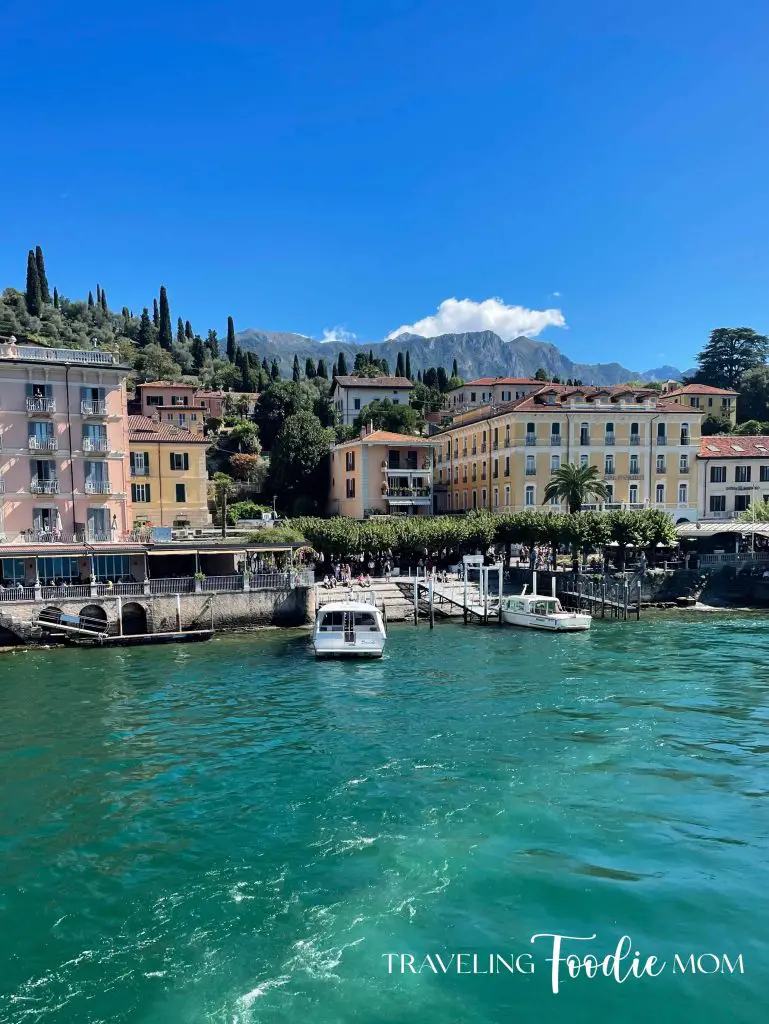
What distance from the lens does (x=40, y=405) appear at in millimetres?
46625

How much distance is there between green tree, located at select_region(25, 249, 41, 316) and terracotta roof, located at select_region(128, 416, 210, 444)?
89570 millimetres

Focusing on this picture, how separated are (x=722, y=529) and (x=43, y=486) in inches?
2061

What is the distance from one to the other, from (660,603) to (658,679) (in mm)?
25922

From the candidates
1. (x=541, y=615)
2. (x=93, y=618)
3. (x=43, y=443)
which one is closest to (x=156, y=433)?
(x=43, y=443)

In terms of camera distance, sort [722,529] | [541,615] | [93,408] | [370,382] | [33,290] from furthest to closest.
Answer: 1. [33,290]
2. [370,382]
3. [722,529]
4. [93,408]
5. [541,615]

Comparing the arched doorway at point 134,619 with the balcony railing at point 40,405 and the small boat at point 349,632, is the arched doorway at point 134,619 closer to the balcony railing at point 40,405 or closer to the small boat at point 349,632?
the small boat at point 349,632

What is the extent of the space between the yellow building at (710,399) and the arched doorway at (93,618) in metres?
86.3

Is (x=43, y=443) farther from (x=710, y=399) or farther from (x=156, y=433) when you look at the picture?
(x=710, y=399)

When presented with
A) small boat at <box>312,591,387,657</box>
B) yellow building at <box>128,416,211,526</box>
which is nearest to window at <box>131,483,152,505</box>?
yellow building at <box>128,416,211,526</box>

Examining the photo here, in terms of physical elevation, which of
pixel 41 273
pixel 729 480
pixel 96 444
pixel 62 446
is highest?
pixel 41 273

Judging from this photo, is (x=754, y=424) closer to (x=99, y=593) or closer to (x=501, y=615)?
(x=501, y=615)

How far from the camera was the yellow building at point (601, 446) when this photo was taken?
66000mm

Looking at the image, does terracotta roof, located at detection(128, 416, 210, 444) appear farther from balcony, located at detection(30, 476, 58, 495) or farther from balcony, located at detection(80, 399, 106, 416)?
balcony, located at detection(30, 476, 58, 495)

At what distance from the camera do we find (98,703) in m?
27.2
